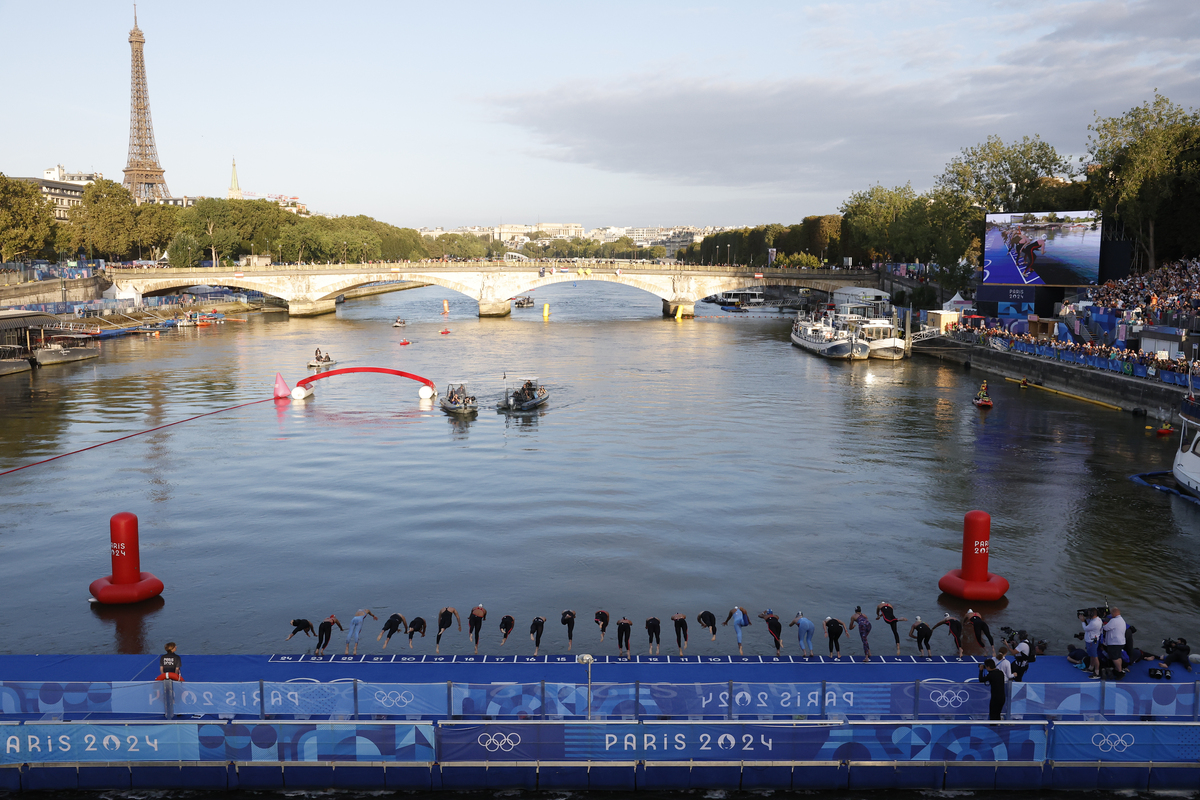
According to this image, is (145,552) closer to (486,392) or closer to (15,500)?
(15,500)

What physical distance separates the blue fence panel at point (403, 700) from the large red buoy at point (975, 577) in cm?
1745

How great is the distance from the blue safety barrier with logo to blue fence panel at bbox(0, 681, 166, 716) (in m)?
0.47

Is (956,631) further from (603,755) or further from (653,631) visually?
(603,755)

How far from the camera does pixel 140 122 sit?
199 metres

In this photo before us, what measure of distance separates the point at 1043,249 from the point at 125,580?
80409 mm

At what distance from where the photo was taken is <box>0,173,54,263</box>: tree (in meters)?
109

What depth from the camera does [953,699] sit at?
17.4m

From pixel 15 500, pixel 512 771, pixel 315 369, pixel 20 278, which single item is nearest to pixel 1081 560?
pixel 512 771

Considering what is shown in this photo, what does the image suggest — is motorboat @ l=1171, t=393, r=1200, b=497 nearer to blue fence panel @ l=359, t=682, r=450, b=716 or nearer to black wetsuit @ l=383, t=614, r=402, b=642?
black wetsuit @ l=383, t=614, r=402, b=642

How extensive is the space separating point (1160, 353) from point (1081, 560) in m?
34.3

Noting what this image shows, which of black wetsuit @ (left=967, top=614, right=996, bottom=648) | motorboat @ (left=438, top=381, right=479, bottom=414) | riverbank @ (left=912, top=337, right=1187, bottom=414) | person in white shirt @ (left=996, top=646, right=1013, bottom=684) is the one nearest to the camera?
person in white shirt @ (left=996, top=646, right=1013, bottom=684)

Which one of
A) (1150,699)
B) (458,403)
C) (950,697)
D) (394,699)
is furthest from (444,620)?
(458,403)

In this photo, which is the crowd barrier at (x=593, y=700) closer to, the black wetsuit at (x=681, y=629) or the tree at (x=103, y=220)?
the black wetsuit at (x=681, y=629)

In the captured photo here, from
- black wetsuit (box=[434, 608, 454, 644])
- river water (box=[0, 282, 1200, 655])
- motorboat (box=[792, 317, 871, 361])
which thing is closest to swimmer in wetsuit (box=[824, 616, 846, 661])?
river water (box=[0, 282, 1200, 655])
